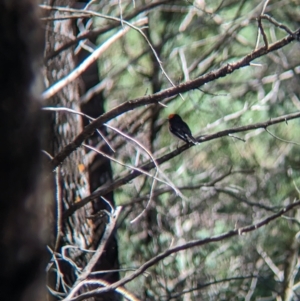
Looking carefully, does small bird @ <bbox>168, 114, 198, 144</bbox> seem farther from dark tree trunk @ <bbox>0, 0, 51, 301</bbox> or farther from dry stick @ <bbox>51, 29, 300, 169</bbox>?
dark tree trunk @ <bbox>0, 0, 51, 301</bbox>

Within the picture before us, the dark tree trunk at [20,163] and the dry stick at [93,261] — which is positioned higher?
the dark tree trunk at [20,163]

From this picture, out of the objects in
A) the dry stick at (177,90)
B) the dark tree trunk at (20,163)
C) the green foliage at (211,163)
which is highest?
the dark tree trunk at (20,163)

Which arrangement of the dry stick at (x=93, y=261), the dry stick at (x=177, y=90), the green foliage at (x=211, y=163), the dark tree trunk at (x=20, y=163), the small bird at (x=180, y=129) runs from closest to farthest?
the dark tree trunk at (x=20, y=163)
the dry stick at (x=177, y=90)
the dry stick at (x=93, y=261)
the small bird at (x=180, y=129)
the green foliage at (x=211, y=163)

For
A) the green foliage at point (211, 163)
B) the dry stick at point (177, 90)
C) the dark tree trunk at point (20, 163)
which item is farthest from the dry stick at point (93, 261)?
the green foliage at point (211, 163)

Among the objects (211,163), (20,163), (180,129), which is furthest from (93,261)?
(211,163)

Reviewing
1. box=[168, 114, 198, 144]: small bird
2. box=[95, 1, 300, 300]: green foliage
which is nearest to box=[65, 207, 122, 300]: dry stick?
box=[168, 114, 198, 144]: small bird

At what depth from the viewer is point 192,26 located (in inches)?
331

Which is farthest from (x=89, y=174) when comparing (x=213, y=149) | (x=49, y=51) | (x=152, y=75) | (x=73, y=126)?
(x=213, y=149)

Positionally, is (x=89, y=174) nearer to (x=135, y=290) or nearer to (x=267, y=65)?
(x=135, y=290)

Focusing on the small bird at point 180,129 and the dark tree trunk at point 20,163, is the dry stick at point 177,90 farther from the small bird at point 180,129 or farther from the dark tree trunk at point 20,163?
the dark tree trunk at point 20,163

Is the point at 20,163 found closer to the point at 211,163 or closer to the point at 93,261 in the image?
the point at 93,261

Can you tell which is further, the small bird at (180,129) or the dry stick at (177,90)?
the small bird at (180,129)

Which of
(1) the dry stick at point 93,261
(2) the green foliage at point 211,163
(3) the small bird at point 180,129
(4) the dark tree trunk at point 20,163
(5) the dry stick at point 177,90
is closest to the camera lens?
(4) the dark tree trunk at point 20,163

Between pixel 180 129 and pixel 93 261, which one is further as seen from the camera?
pixel 180 129
